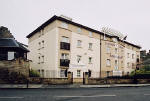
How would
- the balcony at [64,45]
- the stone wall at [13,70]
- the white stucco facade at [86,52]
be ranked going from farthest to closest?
the white stucco facade at [86,52] < the balcony at [64,45] < the stone wall at [13,70]

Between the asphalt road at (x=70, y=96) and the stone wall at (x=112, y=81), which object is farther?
the stone wall at (x=112, y=81)

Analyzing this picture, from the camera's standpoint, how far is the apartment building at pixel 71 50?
24.3m

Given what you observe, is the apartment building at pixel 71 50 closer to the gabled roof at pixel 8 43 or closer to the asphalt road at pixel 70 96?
the gabled roof at pixel 8 43

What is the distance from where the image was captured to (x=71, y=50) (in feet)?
86.5


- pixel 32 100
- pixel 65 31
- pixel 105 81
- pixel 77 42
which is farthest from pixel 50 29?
pixel 32 100

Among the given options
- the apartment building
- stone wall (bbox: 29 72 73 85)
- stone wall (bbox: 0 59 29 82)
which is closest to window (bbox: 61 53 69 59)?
the apartment building

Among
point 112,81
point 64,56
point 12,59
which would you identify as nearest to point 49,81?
point 12,59

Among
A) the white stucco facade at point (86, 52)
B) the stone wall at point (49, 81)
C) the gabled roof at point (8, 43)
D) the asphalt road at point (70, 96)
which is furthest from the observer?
the white stucco facade at point (86, 52)

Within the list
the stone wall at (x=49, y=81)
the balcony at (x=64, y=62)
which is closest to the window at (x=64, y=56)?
the balcony at (x=64, y=62)

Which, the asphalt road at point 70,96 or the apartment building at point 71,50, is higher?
the apartment building at point 71,50

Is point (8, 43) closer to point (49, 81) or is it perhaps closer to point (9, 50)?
point (9, 50)

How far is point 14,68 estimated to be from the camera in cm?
1841

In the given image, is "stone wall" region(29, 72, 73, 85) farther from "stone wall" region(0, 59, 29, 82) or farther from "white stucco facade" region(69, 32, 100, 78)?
"white stucco facade" region(69, 32, 100, 78)

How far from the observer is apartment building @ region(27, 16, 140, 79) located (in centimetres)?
2434
